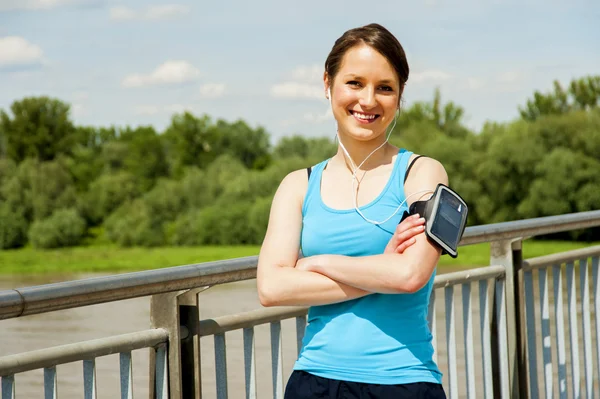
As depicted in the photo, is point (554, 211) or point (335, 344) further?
point (554, 211)

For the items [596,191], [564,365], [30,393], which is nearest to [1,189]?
[30,393]

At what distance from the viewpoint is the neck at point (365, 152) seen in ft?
5.28

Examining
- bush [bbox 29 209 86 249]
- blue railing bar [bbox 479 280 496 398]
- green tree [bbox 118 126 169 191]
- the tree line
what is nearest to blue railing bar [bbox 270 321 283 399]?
blue railing bar [bbox 479 280 496 398]

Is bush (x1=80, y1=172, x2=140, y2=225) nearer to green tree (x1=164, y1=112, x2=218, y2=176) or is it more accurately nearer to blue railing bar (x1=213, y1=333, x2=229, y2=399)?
green tree (x1=164, y1=112, x2=218, y2=176)

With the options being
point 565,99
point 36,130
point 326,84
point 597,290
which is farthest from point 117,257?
point 326,84

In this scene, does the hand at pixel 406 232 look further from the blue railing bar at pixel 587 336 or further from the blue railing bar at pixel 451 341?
the blue railing bar at pixel 587 336

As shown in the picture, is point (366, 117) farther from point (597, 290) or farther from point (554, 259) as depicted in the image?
point (597, 290)

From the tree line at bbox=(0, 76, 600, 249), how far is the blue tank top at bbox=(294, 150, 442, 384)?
44.2m

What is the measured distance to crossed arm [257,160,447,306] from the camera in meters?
1.46

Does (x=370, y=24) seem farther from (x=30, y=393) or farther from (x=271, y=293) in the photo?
(x=30, y=393)

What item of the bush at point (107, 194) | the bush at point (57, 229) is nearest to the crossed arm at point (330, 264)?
the bush at point (107, 194)

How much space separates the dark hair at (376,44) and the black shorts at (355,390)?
56 centimetres

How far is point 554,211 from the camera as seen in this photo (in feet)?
143

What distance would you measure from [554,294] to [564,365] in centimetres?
26
